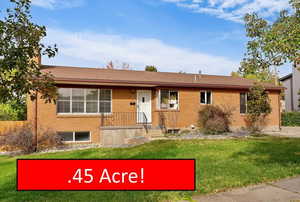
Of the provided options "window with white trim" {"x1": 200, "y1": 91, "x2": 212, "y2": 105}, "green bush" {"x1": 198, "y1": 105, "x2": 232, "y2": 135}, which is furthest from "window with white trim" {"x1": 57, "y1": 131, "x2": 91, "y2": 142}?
"window with white trim" {"x1": 200, "y1": 91, "x2": 212, "y2": 105}

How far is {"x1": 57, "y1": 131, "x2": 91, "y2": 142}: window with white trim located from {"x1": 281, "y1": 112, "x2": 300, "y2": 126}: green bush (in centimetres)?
2020

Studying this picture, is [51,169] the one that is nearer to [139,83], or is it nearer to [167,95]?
[139,83]

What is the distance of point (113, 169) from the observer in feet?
17.2

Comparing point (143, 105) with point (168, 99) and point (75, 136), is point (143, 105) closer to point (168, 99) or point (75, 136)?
point (168, 99)

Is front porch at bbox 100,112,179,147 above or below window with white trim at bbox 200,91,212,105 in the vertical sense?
below

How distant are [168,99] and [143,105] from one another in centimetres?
182

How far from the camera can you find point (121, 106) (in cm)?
1370

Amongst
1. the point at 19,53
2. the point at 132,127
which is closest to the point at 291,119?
the point at 132,127

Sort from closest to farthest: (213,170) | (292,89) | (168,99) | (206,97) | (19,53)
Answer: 1. (19,53)
2. (213,170)
3. (168,99)
4. (206,97)
5. (292,89)

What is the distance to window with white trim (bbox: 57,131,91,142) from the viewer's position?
12459mm

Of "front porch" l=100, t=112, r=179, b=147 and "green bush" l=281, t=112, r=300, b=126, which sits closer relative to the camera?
"front porch" l=100, t=112, r=179, b=147

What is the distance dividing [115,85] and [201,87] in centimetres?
620

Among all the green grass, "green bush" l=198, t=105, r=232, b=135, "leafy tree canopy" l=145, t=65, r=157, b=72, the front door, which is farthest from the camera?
"leafy tree canopy" l=145, t=65, r=157, b=72

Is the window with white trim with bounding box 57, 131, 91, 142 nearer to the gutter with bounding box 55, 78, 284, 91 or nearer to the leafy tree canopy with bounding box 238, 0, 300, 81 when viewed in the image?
the gutter with bounding box 55, 78, 284, 91
